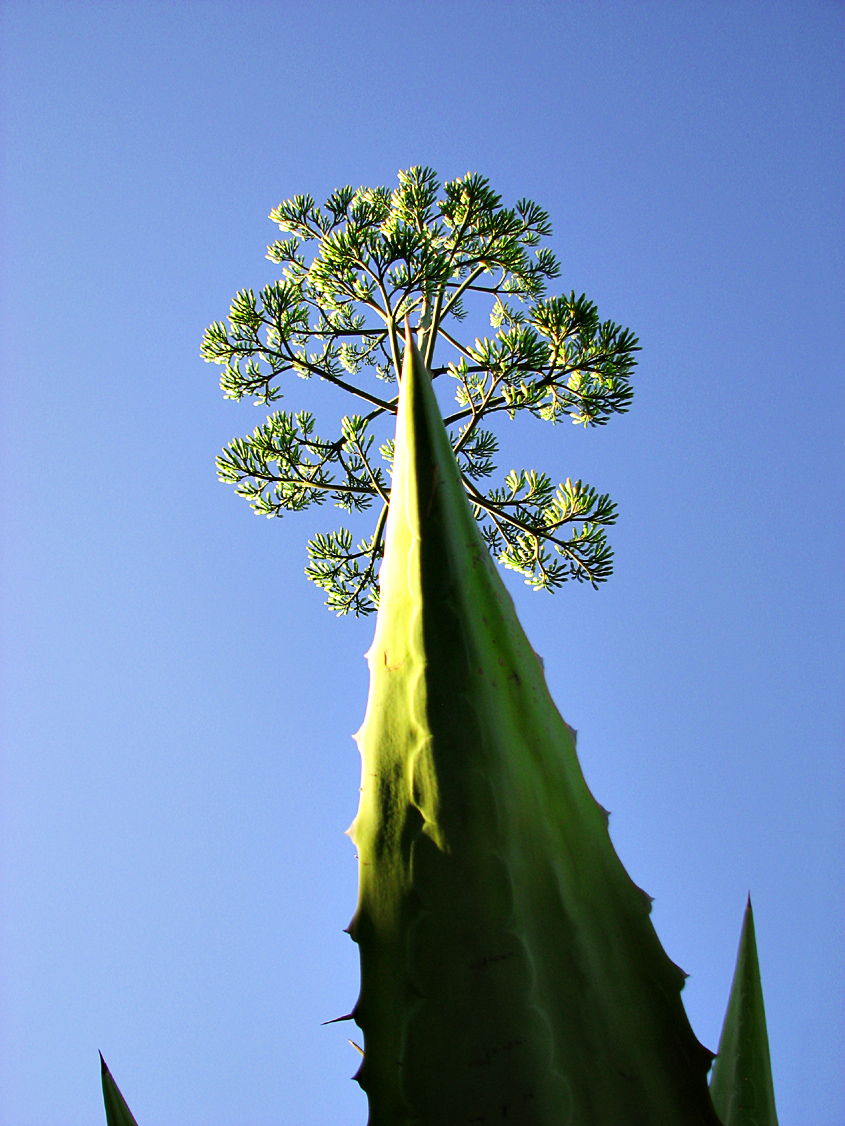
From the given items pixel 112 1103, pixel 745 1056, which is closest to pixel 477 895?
pixel 112 1103

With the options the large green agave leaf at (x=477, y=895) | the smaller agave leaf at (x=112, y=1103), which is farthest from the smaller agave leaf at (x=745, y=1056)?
the smaller agave leaf at (x=112, y=1103)

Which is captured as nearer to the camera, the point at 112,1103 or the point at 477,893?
the point at 477,893

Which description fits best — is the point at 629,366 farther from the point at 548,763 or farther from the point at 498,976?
the point at 498,976

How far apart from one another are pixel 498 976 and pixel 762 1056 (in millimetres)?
643

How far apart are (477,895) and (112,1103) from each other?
1.37 feet

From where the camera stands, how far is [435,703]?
1.47ft

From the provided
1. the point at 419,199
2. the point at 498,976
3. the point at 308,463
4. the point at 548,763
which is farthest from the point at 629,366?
the point at 498,976

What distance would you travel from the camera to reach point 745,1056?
31.9 inches

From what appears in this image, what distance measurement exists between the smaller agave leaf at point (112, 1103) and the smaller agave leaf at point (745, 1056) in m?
0.65

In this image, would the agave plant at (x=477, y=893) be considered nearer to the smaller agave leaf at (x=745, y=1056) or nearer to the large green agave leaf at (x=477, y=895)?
the large green agave leaf at (x=477, y=895)

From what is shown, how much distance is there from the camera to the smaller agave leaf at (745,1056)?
0.79 m

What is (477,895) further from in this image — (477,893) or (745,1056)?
(745,1056)

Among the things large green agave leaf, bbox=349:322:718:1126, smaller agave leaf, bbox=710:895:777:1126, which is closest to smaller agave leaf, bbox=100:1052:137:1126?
large green agave leaf, bbox=349:322:718:1126

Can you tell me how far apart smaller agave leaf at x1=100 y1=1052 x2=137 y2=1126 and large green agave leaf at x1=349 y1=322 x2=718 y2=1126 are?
277 mm
